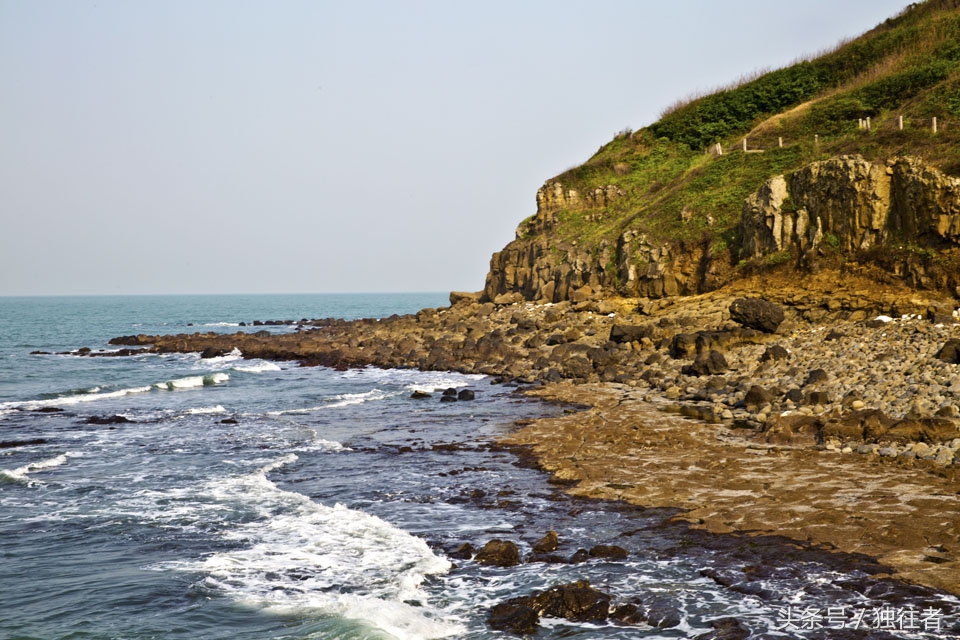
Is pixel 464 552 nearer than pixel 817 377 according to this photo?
Yes

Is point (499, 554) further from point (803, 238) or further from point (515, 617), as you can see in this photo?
point (803, 238)

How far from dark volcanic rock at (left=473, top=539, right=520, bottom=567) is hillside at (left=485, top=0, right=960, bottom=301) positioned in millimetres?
24105

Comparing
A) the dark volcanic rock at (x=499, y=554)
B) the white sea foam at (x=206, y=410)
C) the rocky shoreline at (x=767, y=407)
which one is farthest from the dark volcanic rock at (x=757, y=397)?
the white sea foam at (x=206, y=410)

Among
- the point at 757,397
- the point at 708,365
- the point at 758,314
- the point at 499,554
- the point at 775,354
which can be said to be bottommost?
the point at 499,554

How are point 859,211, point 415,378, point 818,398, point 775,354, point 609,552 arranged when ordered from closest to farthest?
→ point 609,552 → point 818,398 → point 775,354 → point 859,211 → point 415,378

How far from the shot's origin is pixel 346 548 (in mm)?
12664

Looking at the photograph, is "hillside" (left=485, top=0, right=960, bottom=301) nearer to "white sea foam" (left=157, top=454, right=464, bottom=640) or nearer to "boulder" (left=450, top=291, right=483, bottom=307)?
"boulder" (left=450, top=291, right=483, bottom=307)

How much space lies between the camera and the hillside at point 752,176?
32.5 metres

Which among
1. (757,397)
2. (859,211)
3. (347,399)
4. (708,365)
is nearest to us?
(757,397)

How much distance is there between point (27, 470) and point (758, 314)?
25287mm

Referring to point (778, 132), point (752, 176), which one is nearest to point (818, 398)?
point (752, 176)

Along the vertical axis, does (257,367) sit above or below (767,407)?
below

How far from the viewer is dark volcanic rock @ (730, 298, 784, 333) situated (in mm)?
29781

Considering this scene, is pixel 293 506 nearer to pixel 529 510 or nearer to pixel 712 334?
pixel 529 510
